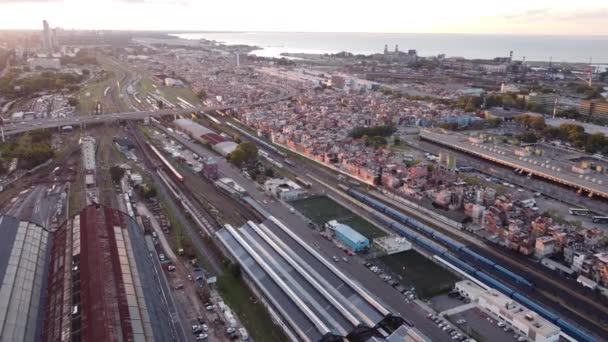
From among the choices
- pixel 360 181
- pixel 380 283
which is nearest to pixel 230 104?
pixel 360 181

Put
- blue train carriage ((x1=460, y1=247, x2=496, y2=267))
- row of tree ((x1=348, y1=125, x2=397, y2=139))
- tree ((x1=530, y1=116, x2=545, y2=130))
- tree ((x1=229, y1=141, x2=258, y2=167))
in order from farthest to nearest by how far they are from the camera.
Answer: tree ((x1=530, y1=116, x2=545, y2=130)) → row of tree ((x1=348, y1=125, x2=397, y2=139)) → tree ((x1=229, y1=141, x2=258, y2=167)) → blue train carriage ((x1=460, y1=247, x2=496, y2=267))

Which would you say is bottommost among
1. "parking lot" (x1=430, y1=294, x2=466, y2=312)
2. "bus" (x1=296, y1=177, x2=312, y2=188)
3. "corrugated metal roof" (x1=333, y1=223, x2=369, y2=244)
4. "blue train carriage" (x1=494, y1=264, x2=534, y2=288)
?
"parking lot" (x1=430, y1=294, x2=466, y2=312)

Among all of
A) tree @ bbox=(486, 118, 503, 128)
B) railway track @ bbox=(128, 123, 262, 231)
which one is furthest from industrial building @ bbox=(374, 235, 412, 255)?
tree @ bbox=(486, 118, 503, 128)

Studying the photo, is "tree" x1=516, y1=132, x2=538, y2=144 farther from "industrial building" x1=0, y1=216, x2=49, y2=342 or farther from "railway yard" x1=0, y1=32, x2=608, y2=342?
"industrial building" x1=0, y1=216, x2=49, y2=342

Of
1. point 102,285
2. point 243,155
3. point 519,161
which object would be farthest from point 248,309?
point 519,161

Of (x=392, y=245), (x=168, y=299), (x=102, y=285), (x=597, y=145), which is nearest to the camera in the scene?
(x=102, y=285)

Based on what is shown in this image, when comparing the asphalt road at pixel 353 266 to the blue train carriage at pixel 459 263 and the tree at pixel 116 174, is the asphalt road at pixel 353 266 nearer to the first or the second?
the blue train carriage at pixel 459 263

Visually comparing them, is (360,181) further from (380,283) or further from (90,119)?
(90,119)

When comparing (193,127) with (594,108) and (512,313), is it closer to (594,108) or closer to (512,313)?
(512,313)
